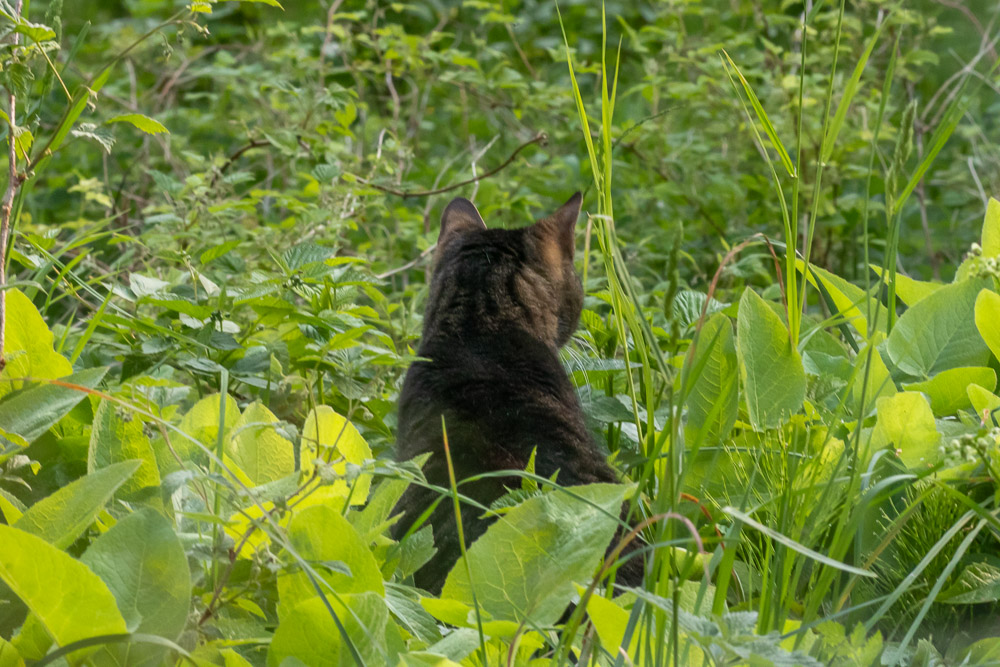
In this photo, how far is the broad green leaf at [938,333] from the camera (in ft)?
5.49

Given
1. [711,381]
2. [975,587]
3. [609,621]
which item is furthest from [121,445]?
[975,587]

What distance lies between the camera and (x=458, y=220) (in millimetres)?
2365

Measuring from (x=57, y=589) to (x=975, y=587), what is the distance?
1083 mm

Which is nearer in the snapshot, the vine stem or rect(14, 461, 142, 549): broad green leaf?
rect(14, 461, 142, 549): broad green leaf

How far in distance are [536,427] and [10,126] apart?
916mm

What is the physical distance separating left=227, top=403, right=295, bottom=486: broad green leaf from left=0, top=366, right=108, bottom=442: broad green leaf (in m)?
0.21

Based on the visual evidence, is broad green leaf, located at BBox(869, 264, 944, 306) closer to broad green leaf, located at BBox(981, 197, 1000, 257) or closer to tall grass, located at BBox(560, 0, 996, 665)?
broad green leaf, located at BBox(981, 197, 1000, 257)

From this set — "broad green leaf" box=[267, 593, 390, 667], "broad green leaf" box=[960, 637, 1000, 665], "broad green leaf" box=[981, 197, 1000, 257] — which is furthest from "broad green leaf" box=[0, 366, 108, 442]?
"broad green leaf" box=[981, 197, 1000, 257]

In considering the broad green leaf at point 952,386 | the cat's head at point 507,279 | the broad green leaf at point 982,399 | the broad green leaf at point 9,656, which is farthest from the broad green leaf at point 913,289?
the broad green leaf at point 9,656

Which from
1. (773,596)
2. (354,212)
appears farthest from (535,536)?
(354,212)

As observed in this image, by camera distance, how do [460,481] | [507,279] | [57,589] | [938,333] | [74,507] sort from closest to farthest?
1. [57,589]
2. [74,507]
3. [460,481]
4. [938,333]
5. [507,279]

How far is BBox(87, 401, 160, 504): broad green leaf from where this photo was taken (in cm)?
120

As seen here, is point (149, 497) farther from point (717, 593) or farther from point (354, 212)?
point (354, 212)

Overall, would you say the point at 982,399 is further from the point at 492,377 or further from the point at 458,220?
the point at 458,220
